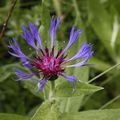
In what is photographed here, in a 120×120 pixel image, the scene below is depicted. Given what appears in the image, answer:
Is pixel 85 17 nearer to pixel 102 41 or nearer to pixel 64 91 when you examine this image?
pixel 102 41

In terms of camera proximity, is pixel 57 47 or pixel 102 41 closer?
pixel 57 47

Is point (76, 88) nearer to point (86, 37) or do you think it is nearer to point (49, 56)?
point (49, 56)

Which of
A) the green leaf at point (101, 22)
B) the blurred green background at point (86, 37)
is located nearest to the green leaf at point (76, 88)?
the blurred green background at point (86, 37)

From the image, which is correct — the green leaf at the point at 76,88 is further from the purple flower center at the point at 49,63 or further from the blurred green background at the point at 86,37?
the blurred green background at the point at 86,37

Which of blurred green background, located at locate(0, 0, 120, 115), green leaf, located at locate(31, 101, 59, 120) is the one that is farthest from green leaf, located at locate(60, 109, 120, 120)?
blurred green background, located at locate(0, 0, 120, 115)

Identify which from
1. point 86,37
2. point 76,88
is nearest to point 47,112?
point 76,88

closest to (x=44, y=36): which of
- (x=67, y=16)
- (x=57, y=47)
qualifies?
(x=57, y=47)

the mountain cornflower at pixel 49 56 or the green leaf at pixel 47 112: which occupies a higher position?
the mountain cornflower at pixel 49 56
